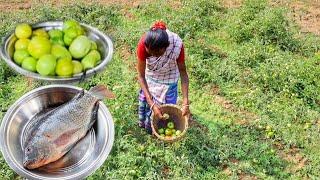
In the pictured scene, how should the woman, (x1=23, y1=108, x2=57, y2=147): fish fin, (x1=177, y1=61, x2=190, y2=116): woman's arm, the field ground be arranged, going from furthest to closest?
the field ground → (x1=177, y1=61, x2=190, y2=116): woman's arm → the woman → (x1=23, y1=108, x2=57, y2=147): fish fin

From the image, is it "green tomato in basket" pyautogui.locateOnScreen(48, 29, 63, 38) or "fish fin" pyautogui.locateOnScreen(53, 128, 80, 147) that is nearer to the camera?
"fish fin" pyautogui.locateOnScreen(53, 128, 80, 147)

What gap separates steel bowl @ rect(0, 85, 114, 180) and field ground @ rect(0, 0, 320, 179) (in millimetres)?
1345

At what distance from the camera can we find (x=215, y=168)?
5562mm

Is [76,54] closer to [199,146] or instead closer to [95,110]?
[95,110]

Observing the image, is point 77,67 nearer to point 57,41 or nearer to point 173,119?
point 57,41

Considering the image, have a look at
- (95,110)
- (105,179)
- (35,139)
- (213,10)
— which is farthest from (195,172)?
(213,10)

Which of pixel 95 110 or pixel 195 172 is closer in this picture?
pixel 95 110

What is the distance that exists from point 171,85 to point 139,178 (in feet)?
3.70

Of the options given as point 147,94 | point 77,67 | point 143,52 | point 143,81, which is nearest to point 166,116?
point 147,94

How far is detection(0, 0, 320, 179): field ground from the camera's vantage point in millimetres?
5555

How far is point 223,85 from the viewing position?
6.74 meters

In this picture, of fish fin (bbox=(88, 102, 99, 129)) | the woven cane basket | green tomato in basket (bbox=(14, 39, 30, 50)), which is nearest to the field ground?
the woven cane basket

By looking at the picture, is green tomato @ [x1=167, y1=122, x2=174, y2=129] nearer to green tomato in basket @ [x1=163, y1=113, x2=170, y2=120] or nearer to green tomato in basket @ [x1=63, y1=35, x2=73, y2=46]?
green tomato in basket @ [x1=163, y1=113, x2=170, y2=120]

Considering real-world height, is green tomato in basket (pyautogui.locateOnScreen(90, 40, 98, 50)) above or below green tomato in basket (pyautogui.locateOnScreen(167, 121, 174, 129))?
above
